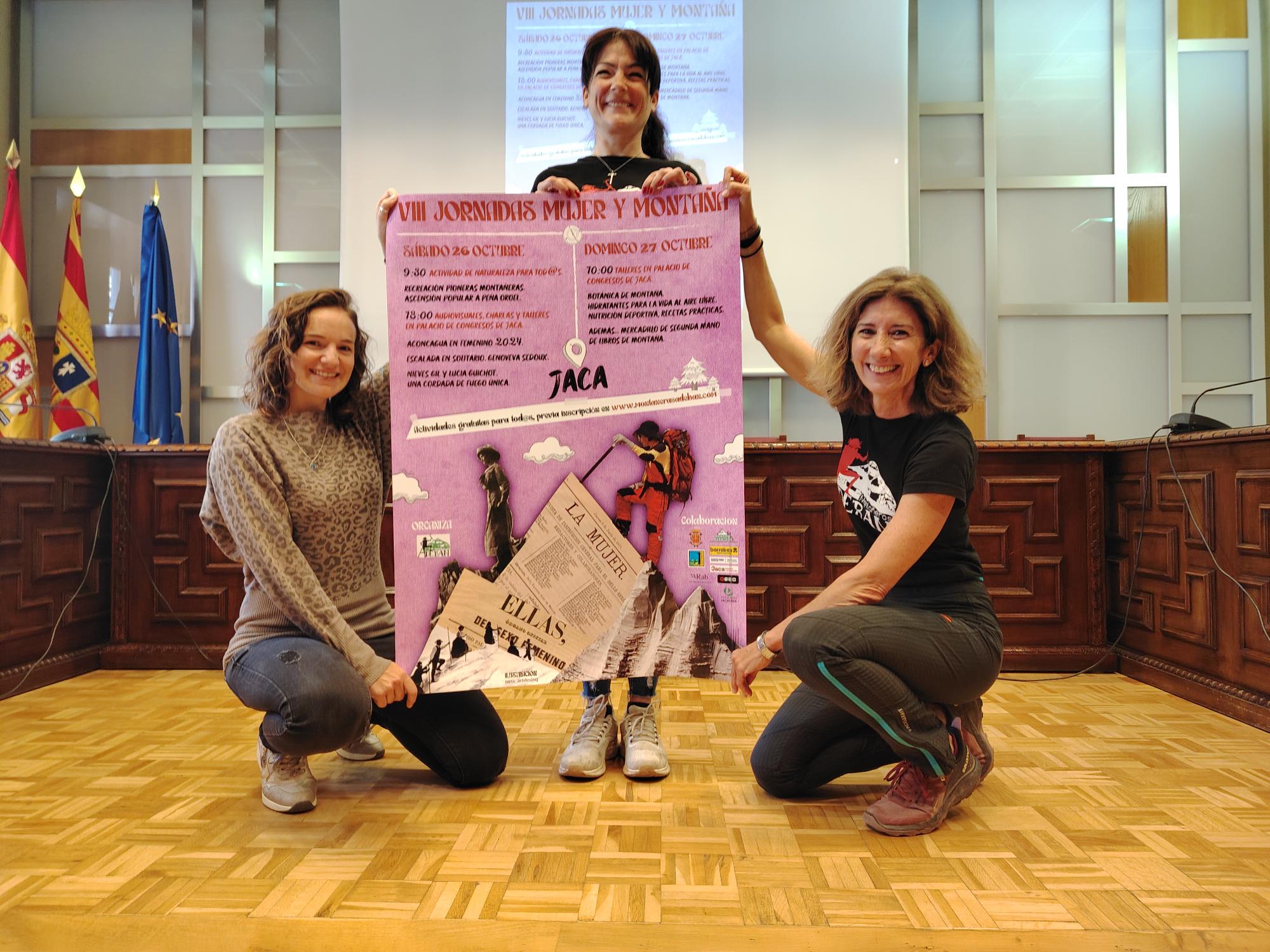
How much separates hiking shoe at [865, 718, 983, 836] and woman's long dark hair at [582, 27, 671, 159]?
4.75 feet

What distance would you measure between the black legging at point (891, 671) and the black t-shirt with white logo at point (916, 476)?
0.05 meters

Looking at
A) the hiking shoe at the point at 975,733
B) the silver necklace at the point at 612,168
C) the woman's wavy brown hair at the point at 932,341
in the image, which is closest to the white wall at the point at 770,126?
the silver necklace at the point at 612,168

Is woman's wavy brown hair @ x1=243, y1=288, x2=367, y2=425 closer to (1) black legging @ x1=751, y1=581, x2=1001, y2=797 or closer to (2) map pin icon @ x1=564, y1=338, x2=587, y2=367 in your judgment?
(2) map pin icon @ x1=564, y1=338, x2=587, y2=367

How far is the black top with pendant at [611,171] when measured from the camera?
72.9 inches

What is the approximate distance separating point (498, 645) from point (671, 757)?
59 centimetres

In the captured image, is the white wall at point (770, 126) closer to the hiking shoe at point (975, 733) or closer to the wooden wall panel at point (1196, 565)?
the wooden wall panel at point (1196, 565)

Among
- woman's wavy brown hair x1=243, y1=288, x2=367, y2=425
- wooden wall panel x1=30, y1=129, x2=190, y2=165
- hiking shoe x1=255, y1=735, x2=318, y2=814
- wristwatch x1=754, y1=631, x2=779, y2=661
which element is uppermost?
wooden wall panel x1=30, y1=129, x2=190, y2=165

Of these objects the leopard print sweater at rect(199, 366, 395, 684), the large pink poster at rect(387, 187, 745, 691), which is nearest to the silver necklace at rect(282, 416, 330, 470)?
the leopard print sweater at rect(199, 366, 395, 684)

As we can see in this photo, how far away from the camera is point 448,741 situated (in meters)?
1.72

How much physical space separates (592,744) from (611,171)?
127 cm

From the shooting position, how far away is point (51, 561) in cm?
277

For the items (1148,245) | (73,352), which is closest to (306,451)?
(73,352)

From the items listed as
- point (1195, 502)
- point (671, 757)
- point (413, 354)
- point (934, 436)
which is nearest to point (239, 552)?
point (413, 354)

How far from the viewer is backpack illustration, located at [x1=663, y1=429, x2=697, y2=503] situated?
5.45 feet
